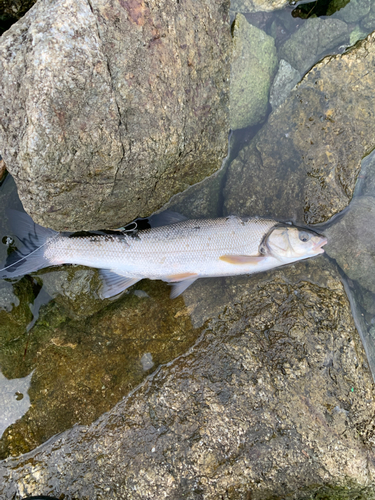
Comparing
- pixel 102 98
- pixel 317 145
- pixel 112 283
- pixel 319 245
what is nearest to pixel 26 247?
pixel 112 283

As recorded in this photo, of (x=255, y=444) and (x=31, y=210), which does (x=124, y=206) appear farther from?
(x=255, y=444)

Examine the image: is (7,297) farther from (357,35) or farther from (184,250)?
(357,35)

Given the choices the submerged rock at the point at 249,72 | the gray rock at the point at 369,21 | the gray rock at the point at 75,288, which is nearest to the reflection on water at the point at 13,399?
the gray rock at the point at 75,288

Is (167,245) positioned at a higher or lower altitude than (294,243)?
higher

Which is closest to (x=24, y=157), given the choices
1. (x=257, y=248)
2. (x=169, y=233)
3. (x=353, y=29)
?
(x=169, y=233)

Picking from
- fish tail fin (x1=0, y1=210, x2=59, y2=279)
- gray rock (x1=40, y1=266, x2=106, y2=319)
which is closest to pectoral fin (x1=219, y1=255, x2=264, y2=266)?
gray rock (x1=40, y1=266, x2=106, y2=319)

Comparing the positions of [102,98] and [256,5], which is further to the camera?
[256,5]

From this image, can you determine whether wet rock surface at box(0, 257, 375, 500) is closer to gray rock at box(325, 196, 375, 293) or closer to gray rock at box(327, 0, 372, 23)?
gray rock at box(325, 196, 375, 293)
